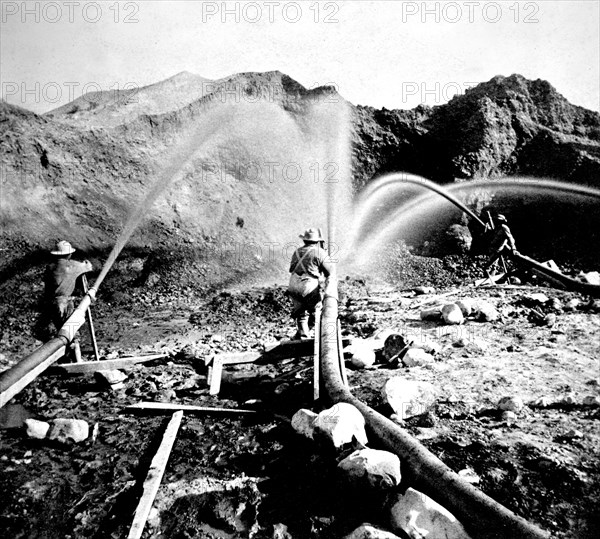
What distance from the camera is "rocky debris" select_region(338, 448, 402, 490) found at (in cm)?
265

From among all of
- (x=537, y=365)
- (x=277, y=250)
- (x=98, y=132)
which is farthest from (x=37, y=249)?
(x=537, y=365)

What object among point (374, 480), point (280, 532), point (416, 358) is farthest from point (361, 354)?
point (280, 532)

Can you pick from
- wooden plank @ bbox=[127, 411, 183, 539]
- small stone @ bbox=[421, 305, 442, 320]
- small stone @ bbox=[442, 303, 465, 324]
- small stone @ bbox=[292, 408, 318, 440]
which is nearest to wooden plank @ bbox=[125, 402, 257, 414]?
wooden plank @ bbox=[127, 411, 183, 539]

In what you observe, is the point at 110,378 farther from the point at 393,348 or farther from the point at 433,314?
the point at 433,314

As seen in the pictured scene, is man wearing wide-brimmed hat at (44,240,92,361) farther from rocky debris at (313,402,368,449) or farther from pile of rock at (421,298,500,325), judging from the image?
pile of rock at (421,298,500,325)

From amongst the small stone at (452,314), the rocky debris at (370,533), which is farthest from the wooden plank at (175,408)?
the small stone at (452,314)

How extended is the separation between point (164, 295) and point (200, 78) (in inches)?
518

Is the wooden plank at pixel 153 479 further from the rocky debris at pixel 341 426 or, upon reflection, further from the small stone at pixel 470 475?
the small stone at pixel 470 475

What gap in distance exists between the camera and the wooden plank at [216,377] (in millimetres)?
5059

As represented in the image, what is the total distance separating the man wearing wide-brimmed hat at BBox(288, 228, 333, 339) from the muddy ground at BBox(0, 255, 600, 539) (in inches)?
33.3

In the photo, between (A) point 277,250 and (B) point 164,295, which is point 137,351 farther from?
(A) point 277,250

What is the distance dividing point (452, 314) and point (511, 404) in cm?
285

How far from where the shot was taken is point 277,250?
15.4 m

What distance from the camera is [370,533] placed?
2.29 metres
